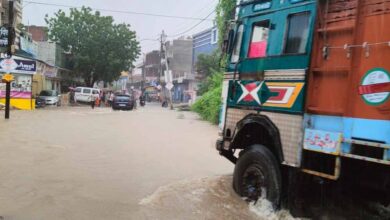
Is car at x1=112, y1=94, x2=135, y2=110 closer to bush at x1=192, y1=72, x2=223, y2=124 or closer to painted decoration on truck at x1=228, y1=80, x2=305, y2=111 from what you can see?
bush at x1=192, y1=72, x2=223, y2=124

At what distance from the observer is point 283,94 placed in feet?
22.0

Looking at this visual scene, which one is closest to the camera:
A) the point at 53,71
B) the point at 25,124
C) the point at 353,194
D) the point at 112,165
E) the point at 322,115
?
the point at 322,115

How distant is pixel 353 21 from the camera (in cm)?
570

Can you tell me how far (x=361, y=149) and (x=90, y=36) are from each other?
4804 centimetres

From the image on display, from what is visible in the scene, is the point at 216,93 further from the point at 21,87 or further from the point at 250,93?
the point at 250,93

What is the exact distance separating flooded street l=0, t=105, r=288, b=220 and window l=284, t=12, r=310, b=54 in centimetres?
225

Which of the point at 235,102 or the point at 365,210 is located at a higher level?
the point at 235,102

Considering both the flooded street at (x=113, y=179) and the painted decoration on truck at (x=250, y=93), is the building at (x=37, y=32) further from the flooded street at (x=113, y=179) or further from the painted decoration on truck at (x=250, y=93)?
the painted decoration on truck at (x=250, y=93)

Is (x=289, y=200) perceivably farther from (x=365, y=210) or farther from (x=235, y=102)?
(x=235, y=102)

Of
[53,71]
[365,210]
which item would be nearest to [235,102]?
[365,210]

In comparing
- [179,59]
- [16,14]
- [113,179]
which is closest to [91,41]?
[16,14]

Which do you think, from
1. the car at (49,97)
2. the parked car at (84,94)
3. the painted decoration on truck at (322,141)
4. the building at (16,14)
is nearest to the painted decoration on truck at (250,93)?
the painted decoration on truck at (322,141)

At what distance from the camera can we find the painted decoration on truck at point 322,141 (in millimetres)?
5723

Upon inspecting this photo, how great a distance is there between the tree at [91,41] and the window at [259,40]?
44.6m
